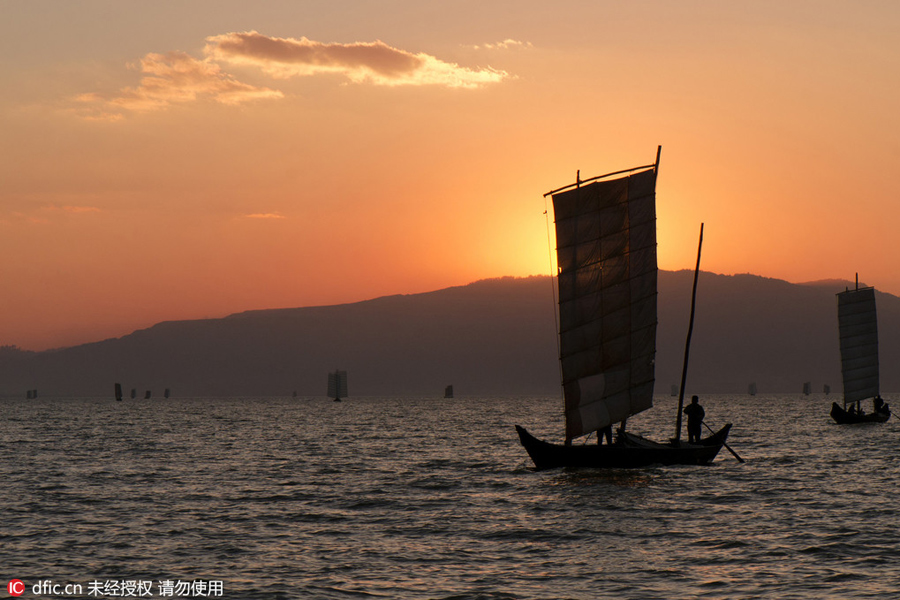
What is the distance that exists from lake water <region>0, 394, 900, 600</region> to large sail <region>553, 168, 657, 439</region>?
3.12 m

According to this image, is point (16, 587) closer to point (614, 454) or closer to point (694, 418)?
point (614, 454)

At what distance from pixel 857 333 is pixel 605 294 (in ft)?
151

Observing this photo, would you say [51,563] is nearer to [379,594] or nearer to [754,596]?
[379,594]

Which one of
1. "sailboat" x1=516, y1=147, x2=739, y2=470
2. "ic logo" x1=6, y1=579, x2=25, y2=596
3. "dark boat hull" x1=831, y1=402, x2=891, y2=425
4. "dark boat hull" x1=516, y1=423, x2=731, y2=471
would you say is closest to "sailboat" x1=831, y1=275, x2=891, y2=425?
"dark boat hull" x1=831, y1=402, x2=891, y2=425

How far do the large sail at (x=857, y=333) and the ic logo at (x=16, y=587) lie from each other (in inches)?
2681

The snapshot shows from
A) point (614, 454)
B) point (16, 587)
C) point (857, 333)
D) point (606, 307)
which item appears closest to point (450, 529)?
point (16, 587)

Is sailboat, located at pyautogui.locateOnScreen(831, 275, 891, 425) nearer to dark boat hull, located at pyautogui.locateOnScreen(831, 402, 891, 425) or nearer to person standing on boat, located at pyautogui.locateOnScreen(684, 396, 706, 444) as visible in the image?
dark boat hull, located at pyautogui.locateOnScreen(831, 402, 891, 425)

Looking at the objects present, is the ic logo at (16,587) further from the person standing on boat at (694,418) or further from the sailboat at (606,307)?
the person standing on boat at (694,418)

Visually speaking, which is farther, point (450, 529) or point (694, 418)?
point (694, 418)

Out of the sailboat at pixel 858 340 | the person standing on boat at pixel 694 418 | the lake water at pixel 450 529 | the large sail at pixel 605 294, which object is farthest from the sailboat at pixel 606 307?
the sailboat at pixel 858 340

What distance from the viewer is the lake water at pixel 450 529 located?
19453 mm

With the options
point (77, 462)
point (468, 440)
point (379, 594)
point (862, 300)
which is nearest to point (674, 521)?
point (379, 594)

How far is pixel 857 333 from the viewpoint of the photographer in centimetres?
7669

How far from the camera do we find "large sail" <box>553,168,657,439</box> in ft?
125
